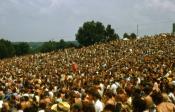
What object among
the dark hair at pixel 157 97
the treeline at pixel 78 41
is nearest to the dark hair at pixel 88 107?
the dark hair at pixel 157 97

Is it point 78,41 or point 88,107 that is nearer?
point 88,107

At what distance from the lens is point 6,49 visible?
126 metres

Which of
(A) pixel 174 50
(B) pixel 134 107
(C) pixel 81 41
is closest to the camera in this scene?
(B) pixel 134 107

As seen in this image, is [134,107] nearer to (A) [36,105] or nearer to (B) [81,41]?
(A) [36,105]

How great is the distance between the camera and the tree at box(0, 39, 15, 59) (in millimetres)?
121938

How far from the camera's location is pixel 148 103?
10953 millimetres

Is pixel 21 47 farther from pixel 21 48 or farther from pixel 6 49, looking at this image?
pixel 6 49

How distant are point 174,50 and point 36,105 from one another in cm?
3844

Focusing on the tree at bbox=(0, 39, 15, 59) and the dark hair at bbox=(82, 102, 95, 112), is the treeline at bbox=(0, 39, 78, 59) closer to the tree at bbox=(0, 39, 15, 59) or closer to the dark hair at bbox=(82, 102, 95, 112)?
the tree at bbox=(0, 39, 15, 59)

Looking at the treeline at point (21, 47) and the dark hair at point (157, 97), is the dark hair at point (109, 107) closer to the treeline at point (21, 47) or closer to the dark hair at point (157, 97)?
the dark hair at point (157, 97)

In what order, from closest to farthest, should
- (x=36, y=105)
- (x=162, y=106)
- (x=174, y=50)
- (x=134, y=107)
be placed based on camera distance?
(x=162, y=106) → (x=134, y=107) → (x=36, y=105) → (x=174, y=50)

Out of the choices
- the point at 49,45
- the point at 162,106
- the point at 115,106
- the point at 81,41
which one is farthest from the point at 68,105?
the point at 49,45

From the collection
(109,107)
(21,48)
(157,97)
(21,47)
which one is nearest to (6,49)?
(21,48)

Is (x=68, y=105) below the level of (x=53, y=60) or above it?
above
